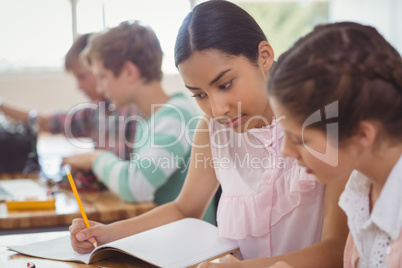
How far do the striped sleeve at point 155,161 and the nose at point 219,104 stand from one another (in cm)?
74

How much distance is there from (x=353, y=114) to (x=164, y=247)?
500 millimetres

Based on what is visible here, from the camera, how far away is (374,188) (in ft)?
2.80

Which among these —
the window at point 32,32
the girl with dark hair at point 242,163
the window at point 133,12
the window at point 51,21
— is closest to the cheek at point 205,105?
the girl with dark hair at point 242,163

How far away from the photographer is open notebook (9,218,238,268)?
1.02 m

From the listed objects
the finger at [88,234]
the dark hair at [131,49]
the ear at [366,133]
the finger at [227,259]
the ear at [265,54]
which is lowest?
the finger at [88,234]

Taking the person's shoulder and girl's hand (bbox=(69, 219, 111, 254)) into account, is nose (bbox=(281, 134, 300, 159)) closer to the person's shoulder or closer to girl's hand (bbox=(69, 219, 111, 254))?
girl's hand (bbox=(69, 219, 111, 254))

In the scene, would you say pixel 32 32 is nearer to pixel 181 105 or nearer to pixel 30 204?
pixel 181 105

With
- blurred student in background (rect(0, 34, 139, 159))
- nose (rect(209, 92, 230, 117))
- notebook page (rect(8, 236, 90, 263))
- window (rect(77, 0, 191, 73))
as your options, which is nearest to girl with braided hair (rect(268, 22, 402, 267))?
nose (rect(209, 92, 230, 117))

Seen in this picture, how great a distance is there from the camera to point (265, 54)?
1.20 metres

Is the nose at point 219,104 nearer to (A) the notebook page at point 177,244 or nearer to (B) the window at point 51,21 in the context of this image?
(A) the notebook page at point 177,244

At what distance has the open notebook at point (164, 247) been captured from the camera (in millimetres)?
1020

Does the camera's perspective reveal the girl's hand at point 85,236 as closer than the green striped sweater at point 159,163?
Yes

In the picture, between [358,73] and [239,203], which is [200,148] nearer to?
[239,203]

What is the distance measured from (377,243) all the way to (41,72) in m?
5.52
